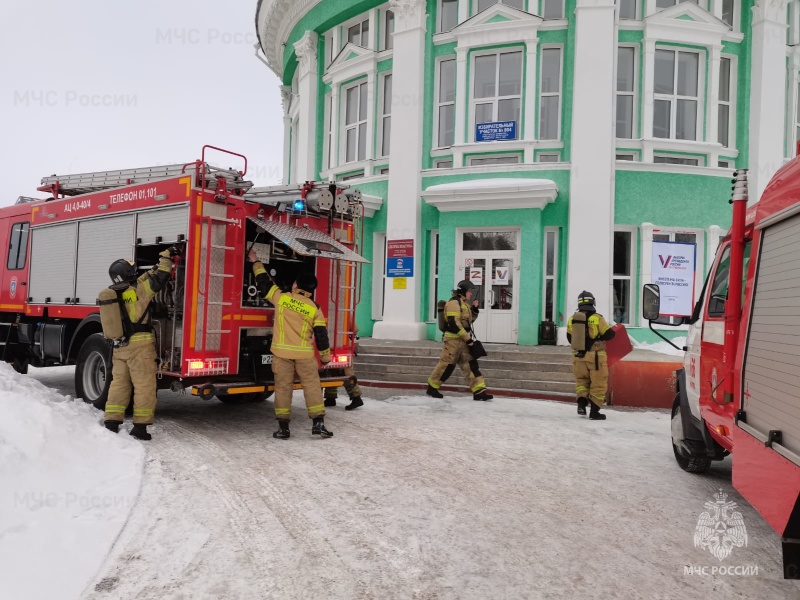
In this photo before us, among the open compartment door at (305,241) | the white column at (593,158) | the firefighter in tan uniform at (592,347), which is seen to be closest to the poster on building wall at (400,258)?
the white column at (593,158)

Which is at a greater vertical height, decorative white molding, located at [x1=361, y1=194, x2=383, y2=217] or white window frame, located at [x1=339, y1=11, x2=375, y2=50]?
white window frame, located at [x1=339, y1=11, x2=375, y2=50]

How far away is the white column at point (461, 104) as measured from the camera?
14.5 meters

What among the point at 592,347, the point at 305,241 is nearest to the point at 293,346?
the point at 305,241

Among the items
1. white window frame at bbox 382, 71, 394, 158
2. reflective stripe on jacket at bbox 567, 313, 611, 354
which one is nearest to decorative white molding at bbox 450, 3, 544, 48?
white window frame at bbox 382, 71, 394, 158

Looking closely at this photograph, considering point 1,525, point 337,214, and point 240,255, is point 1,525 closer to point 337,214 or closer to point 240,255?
point 240,255

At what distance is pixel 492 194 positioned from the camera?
13.3 metres

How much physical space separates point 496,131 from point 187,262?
32.2ft

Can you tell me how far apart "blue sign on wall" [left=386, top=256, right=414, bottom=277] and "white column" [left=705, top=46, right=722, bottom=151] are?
289 inches

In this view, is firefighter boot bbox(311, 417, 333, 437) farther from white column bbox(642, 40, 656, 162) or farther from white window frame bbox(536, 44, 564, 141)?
white column bbox(642, 40, 656, 162)

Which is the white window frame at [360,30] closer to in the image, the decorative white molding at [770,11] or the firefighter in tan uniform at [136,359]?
the decorative white molding at [770,11]

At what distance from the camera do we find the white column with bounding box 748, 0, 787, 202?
45.4ft

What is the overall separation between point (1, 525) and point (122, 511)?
78 cm

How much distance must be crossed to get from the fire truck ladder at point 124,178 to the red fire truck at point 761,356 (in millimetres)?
4996

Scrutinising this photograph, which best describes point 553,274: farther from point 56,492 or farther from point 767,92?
point 56,492
